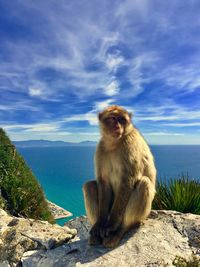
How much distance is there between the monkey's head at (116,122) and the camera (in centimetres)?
502

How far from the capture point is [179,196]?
26.6 ft

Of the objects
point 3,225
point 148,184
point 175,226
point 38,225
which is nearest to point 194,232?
point 175,226

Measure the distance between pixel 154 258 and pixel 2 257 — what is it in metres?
2.34

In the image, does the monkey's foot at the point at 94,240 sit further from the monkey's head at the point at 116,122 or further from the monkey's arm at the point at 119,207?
the monkey's head at the point at 116,122

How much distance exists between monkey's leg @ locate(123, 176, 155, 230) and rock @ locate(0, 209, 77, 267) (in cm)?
115

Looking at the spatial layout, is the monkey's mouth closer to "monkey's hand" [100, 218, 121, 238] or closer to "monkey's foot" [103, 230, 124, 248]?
"monkey's hand" [100, 218, 121, 238]

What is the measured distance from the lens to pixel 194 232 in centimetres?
514

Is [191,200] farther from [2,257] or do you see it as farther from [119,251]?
[2,257]

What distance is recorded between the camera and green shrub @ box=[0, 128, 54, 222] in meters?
9.54

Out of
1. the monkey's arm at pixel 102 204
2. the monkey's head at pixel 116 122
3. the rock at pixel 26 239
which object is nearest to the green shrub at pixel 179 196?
the rock at pixel 26 239

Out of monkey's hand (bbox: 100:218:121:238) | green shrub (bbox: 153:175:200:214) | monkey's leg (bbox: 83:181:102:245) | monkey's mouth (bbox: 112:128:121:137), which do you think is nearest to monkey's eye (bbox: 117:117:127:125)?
monkey's mouth (bbox: 112:128:121:137)

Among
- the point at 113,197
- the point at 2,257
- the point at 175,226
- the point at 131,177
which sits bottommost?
the point at 2,257

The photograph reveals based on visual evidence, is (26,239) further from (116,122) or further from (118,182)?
(116,122)

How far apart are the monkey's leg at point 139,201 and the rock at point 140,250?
0.98ft
